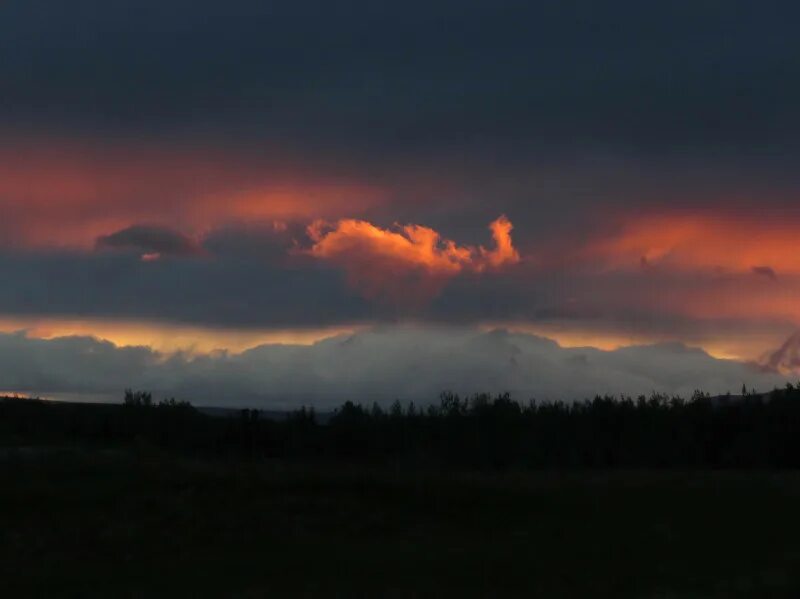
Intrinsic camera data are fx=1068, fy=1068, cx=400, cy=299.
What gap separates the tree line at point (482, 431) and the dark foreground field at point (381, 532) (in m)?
17.8

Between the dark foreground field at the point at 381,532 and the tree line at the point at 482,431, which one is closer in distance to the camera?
the dark foreground field at the point at 381,532

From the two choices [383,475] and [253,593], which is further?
[383,475]

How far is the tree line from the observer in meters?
46.1

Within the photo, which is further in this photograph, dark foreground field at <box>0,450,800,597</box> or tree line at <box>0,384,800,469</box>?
tree line at <box>0,384,800,469</box>

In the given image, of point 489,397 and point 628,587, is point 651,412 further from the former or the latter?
point 628,587

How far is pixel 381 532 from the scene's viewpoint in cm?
2105

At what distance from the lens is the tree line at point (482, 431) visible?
46.1 m

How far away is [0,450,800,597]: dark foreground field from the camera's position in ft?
53.5

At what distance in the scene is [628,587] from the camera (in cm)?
1572

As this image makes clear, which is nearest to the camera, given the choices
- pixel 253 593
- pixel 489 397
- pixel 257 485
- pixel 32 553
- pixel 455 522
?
pixel 253 593

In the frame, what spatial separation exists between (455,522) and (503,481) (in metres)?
3.96

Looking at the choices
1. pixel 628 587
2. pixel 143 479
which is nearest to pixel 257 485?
pixel 143 479

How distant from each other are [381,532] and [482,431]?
97.7 ft

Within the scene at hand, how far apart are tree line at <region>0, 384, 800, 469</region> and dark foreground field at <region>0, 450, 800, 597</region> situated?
17777 mm
